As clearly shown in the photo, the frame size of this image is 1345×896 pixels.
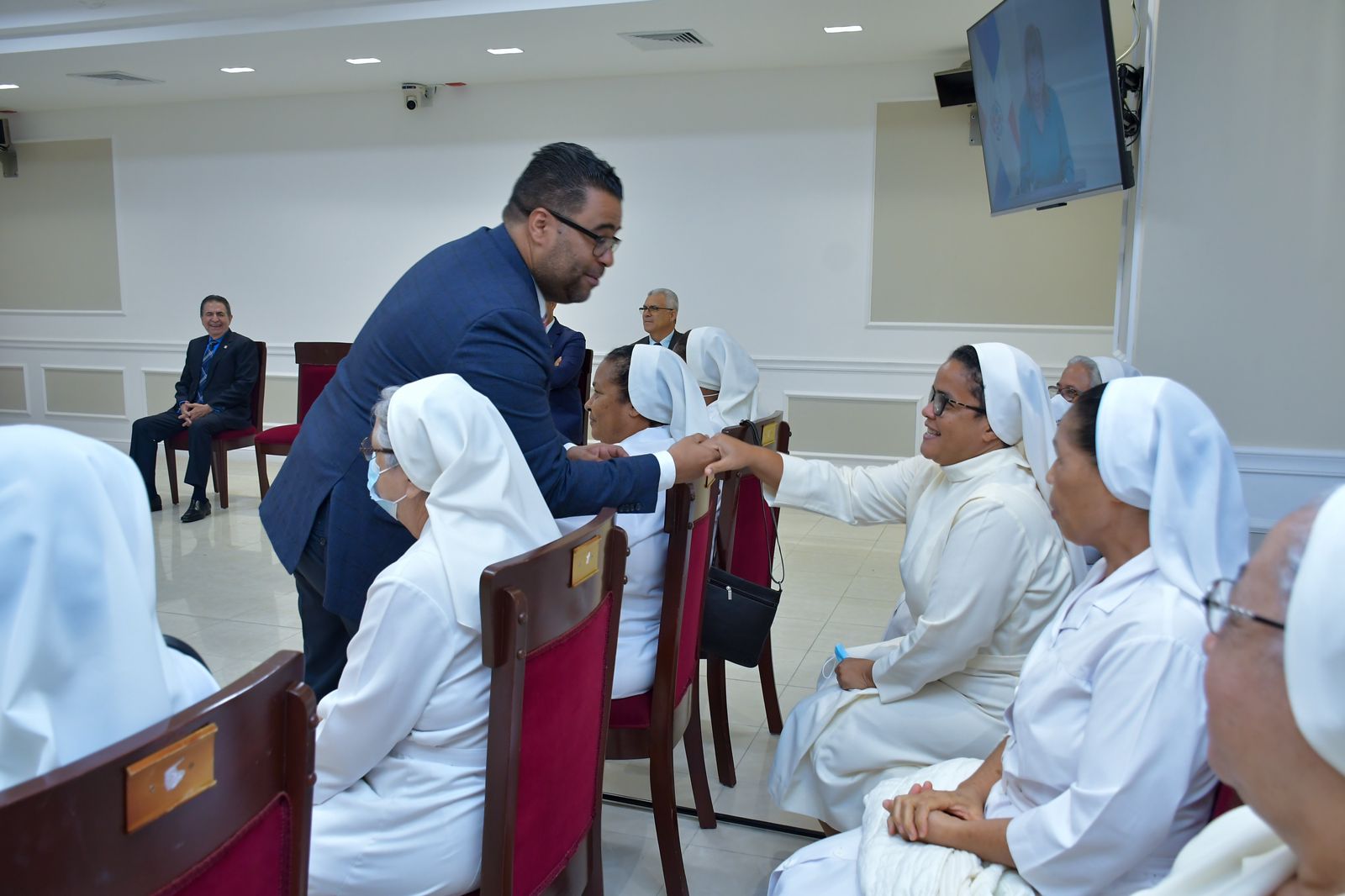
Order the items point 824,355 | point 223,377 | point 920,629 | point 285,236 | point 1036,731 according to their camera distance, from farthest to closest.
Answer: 1. point 285,236
2. point 824,355
3. point 223,377
4. point 920,629
5. point 1036,731

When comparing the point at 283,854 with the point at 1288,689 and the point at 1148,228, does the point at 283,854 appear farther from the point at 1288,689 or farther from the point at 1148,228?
the point at 1148,228

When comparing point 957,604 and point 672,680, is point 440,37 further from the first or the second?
point 957,604

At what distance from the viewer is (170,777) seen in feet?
2.79

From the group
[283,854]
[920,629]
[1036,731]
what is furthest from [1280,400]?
[283,854]

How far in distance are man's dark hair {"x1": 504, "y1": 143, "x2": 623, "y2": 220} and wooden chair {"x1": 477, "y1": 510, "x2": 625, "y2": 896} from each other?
715 millimetres

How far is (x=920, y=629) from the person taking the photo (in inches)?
80.9

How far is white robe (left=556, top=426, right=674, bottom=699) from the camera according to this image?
225 cm

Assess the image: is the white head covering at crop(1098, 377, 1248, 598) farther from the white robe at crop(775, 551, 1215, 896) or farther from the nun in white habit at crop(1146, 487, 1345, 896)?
the nun in white habit at crop(1146, 487, 1345, 896)

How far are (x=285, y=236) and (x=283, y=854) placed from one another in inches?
333

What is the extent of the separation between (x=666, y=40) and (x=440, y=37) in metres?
1.46

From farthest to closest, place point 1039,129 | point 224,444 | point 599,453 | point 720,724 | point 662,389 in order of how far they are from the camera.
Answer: point 224,444 < point 1039,129 < point 720,724 < point 662,389 < point 599,453

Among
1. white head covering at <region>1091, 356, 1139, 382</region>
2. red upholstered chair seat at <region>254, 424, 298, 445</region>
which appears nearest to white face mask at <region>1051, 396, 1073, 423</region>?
white head covering at <region>1091, 356, 1139, 382</region>

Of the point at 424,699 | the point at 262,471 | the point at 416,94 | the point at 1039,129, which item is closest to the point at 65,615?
the point at 424,699

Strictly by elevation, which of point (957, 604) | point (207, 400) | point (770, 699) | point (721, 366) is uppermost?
point (721, 366)
